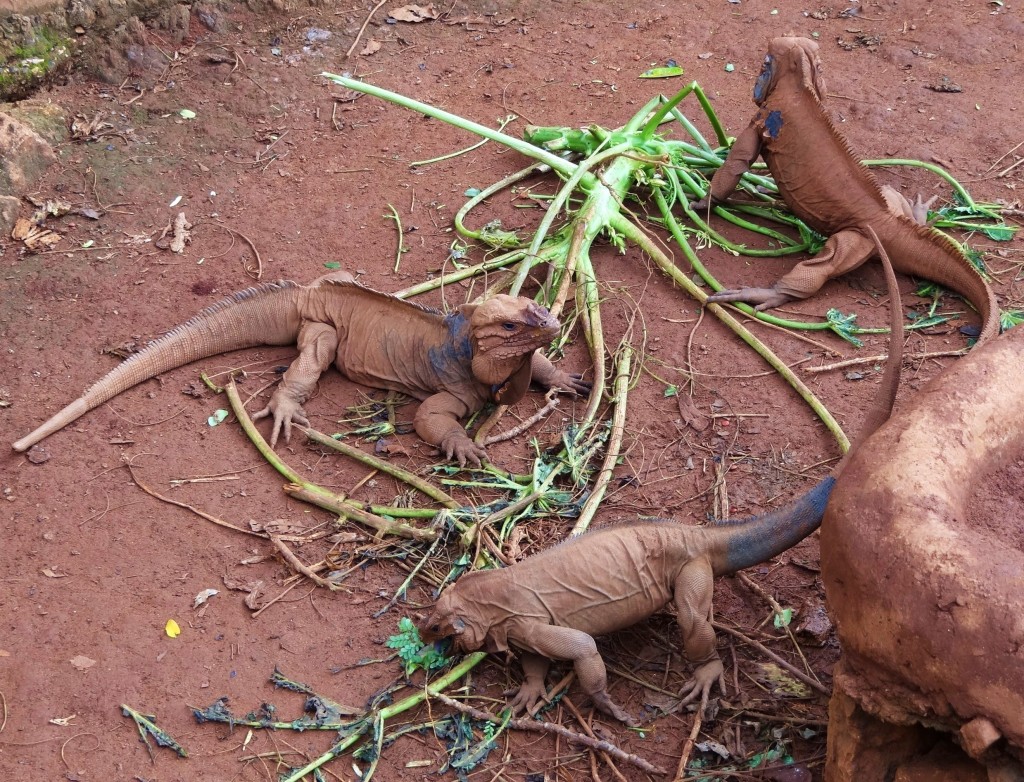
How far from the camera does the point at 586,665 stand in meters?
4.00

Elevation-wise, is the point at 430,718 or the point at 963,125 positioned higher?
the point at 963,125

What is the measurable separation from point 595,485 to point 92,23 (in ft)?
20.1

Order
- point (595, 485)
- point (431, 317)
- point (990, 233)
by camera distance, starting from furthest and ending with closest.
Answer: point (990, 233) < point (431, 317) < point (595, 485)

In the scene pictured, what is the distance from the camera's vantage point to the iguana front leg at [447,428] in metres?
5.23

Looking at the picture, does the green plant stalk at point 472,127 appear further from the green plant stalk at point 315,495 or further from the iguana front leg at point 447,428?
the green plant stalk at point 315,495

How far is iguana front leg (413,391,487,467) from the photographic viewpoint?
523cm

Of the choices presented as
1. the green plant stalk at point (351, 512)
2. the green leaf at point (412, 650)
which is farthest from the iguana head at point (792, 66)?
the green leaf at point (412, 650)

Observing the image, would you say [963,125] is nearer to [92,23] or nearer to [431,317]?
[431,317]

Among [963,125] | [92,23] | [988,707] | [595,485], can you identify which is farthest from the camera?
[92,23]

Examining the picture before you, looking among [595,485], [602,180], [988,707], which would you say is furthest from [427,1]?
[988,707]

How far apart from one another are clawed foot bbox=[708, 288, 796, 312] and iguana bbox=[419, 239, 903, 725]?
6.48 feet

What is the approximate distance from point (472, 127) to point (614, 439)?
2535mm

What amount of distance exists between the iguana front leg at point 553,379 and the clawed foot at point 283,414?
4.34ft

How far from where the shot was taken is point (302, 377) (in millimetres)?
5711
